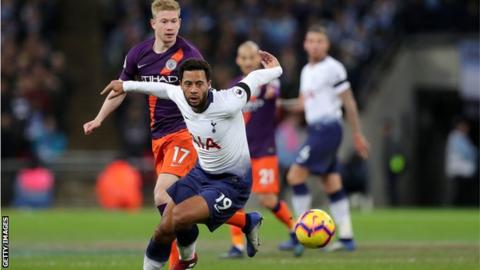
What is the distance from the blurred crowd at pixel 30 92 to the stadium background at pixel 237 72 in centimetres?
4

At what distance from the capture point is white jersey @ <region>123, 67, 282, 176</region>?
11445 millimetres

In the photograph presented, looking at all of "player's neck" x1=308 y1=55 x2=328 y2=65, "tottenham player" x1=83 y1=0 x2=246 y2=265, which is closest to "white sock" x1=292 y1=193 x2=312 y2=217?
"player's neck" x1=308 y1=55 x2=328 y2=65

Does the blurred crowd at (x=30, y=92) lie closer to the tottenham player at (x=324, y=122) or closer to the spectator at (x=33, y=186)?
the spectator at (x=33, y=186)

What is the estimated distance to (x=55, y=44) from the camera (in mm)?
35344

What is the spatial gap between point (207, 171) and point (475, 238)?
8088 mm

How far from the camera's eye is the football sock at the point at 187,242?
1161cm

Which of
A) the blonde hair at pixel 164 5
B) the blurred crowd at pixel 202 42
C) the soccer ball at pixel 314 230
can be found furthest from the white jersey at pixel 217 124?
the blurred crowd at pixel 202 42

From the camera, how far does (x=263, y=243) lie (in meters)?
18.0

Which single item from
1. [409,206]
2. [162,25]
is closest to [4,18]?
[409,206]

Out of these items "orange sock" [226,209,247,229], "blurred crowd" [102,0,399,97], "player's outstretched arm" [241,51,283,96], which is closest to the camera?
"player's outstretched arm" [241,51,283,96]

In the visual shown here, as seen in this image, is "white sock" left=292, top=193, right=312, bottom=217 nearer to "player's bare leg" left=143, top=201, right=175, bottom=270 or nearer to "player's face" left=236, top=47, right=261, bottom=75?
"player's face" left=236, top=47, right=261, bottom=75

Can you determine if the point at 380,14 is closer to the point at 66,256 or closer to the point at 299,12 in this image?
the point at 299,12

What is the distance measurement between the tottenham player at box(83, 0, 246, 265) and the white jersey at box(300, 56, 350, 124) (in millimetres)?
4145

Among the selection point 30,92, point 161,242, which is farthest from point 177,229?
point 30,92
